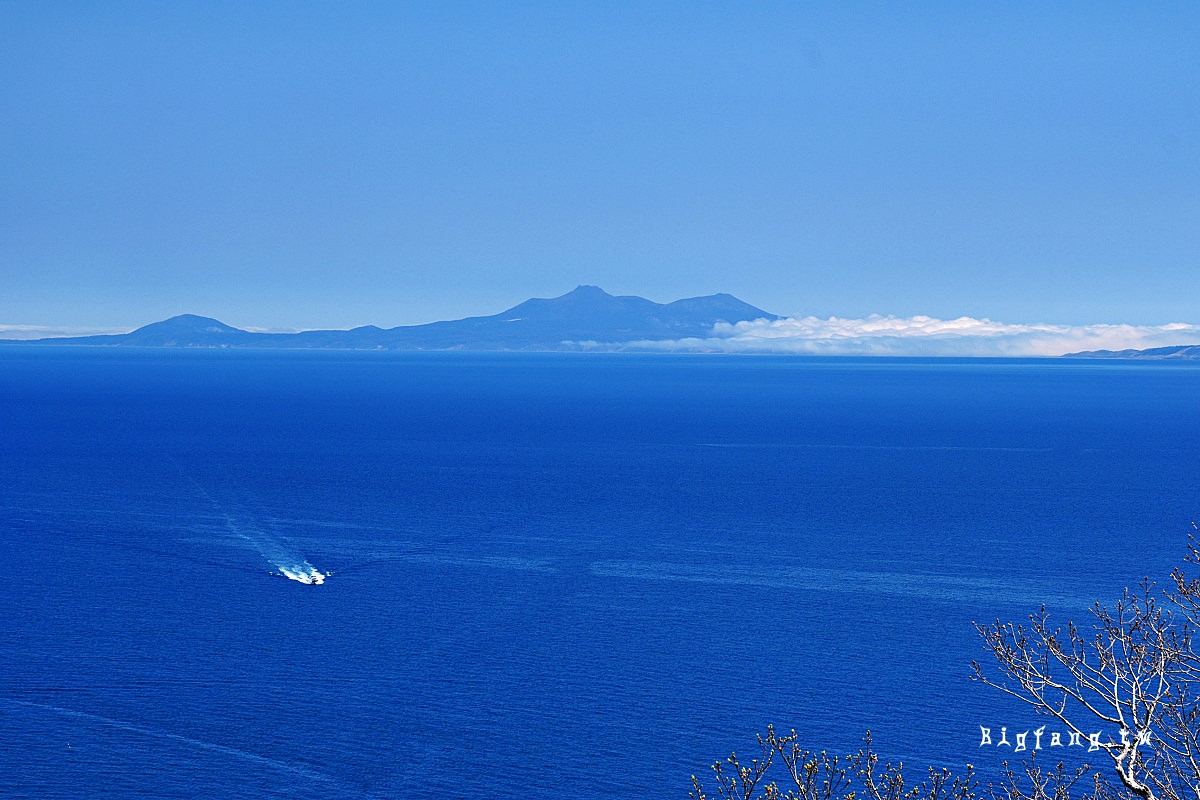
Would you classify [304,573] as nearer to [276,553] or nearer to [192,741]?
[276,553]

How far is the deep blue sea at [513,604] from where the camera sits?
1235 inches

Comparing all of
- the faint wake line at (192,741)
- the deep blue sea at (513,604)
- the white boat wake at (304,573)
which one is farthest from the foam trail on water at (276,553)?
the faint wake line at (192,741)

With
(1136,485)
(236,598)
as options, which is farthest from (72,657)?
(1136,485)

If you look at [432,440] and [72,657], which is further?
[432,440]

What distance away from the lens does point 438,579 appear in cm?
5059

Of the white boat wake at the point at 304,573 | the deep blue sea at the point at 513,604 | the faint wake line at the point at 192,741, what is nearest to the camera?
the faint wake line at the point at 192,741

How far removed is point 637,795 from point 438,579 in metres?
23.1

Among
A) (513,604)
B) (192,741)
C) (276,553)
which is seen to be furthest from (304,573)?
(192,741)

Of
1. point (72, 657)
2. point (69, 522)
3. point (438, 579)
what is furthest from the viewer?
point (69, 522)

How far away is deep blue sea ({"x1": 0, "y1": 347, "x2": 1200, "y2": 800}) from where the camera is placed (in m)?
31.4

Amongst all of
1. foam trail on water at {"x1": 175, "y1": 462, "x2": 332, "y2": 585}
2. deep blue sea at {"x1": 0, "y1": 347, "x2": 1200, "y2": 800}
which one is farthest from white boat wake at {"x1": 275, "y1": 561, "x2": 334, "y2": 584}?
deep blue sea at {"x1": 0, "y1": 347, "x2": 1200, "y2": 800}

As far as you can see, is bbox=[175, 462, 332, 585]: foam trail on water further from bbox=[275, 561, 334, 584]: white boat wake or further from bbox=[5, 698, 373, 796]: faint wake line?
bbox=[5, 698, 373, 796]: faint wake line

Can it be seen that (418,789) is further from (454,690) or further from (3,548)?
(3,548)

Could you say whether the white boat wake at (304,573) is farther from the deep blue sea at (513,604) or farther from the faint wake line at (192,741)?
the faint wake line at (192,741)
